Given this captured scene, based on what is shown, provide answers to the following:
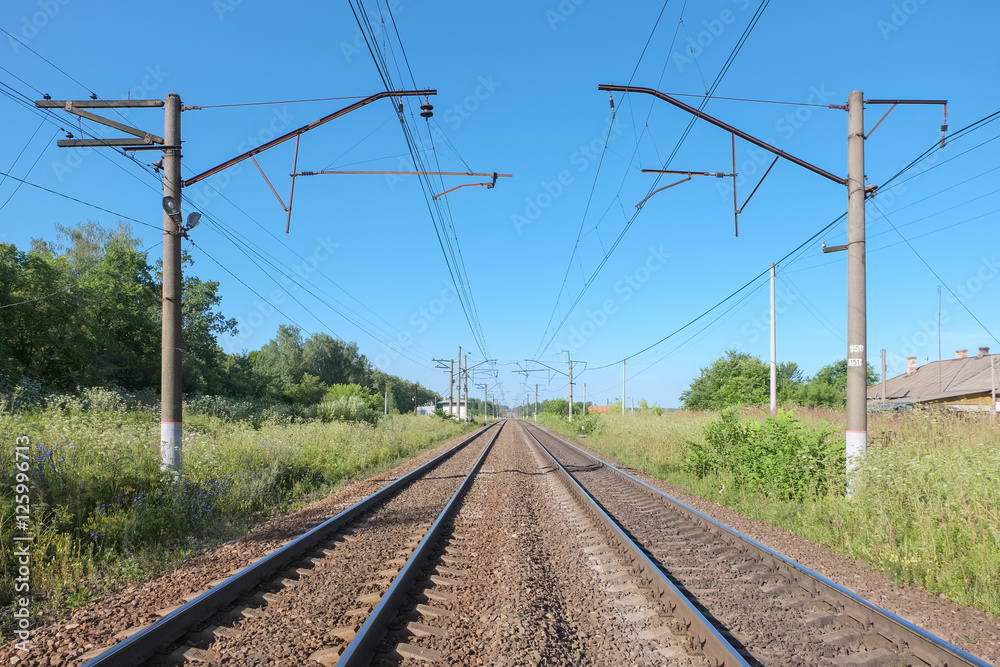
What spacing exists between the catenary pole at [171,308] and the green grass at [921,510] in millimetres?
10288

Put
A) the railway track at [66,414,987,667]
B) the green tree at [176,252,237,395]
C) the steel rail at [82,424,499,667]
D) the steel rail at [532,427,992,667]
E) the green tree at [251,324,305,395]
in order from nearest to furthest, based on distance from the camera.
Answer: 1. the steel rail at [82,424,499,667]
2. the steel rail at [532,427,992,667]
3. the railway track at [66,414,987,667]
4. the green tree at [176,252,237,395]
5. the green tree at [251,324,305,395]

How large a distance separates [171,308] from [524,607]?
8122 millimetres

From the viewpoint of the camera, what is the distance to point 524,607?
4.77 meters

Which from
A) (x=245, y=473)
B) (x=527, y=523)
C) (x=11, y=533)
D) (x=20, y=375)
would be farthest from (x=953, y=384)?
(x=20, y=375)

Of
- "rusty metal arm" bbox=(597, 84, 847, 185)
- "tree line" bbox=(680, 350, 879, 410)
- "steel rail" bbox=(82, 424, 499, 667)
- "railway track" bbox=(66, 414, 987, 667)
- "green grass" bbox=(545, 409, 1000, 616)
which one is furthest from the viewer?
"tree line" bbox=(680, 350, 879, 410)

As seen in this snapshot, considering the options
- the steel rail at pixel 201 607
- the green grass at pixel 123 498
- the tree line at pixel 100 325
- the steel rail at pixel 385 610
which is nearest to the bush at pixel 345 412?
the tree line at pixel 100 325

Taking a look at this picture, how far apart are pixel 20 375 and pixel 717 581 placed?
22.9 meters

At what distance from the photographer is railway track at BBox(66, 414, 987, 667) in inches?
152

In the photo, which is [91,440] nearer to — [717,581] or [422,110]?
[422,110]

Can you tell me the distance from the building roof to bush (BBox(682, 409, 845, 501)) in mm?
33946

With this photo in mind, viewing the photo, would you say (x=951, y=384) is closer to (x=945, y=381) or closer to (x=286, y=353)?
(x=945, y=381)

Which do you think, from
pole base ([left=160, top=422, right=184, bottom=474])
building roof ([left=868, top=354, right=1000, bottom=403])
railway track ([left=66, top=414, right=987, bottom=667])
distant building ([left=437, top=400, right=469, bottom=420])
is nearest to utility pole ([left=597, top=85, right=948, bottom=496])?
railway track ([left=66, top=414, right=987, bottom=667])

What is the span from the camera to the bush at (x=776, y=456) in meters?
9.55

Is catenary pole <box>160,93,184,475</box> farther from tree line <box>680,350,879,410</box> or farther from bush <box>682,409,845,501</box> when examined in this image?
tree line <box>680,350,879,410</box>
